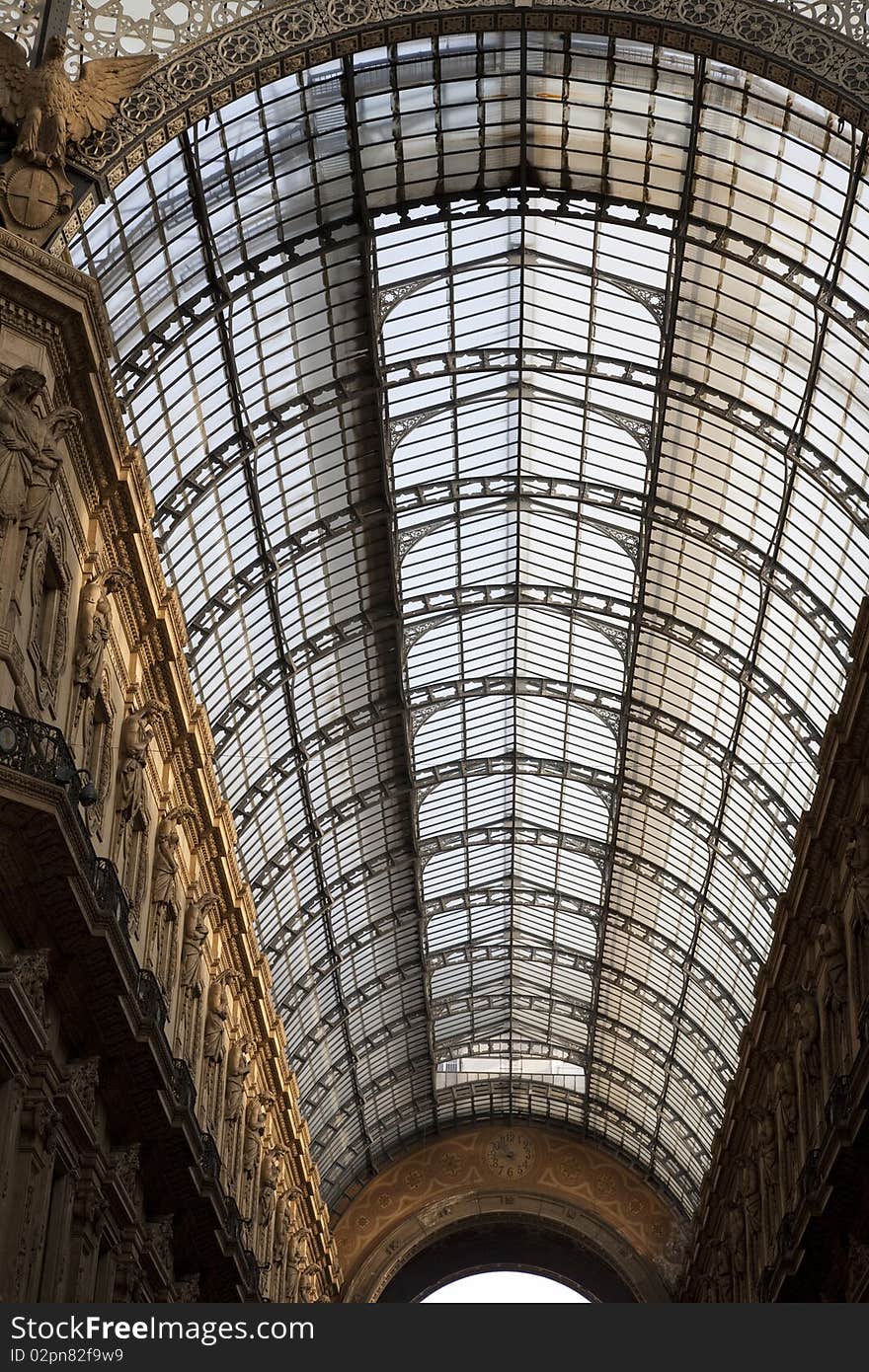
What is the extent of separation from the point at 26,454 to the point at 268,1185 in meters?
29.4

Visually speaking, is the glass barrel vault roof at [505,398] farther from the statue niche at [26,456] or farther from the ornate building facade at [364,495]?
the statue niche at [26,456]

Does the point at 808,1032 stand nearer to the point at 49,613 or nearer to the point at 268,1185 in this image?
the point at 268,1185

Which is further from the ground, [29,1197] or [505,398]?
[505,398]

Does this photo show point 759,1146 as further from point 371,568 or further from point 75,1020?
point 75,1020

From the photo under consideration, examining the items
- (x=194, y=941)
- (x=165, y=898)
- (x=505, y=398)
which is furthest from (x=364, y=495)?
(x=165, y=898)

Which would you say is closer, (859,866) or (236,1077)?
(859,866)

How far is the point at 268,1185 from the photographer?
47969mm

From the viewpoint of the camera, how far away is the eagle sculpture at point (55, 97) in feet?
84.6

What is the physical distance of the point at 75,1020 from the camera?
25594 mm

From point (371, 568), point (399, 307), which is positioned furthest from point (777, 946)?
point (399, 307)

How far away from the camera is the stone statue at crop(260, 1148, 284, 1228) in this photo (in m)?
47.3

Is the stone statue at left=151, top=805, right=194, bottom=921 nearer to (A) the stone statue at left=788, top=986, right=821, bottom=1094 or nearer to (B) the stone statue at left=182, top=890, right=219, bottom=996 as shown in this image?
(B) the stone statue at left=182, top=890, right=219, bottom=996

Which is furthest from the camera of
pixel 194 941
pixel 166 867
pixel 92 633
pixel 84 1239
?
pixel 194 941

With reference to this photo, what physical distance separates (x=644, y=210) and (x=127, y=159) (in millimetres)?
11374
